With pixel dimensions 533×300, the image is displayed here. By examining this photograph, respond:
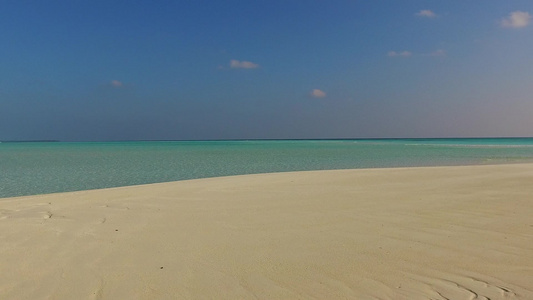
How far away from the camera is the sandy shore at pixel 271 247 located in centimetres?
354

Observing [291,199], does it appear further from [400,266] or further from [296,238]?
[400,266]

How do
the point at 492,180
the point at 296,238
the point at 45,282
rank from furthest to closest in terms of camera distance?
the point at 492,180 → the point at 296,238 → the point at 45,282

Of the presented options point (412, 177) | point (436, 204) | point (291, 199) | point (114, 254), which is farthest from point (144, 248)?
point (412, 177)

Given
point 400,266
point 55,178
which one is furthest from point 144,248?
point 55,178

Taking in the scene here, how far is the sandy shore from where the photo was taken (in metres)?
3.54

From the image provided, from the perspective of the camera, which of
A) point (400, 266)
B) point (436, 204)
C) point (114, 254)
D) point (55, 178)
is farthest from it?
point (55, 178)

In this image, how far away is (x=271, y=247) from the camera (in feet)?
15.8

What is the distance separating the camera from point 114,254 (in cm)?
456

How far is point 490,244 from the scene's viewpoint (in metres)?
4.77

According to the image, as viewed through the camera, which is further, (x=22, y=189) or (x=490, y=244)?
(x=22, y=189)

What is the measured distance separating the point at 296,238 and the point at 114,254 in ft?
8.00

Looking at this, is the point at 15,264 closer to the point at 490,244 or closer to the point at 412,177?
the point at 490,244

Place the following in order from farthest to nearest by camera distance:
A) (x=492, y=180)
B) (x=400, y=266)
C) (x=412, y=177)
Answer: (x=412, y=177), (x=492, y=180), (x=400, y=266)

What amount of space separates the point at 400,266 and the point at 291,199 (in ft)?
14.8
